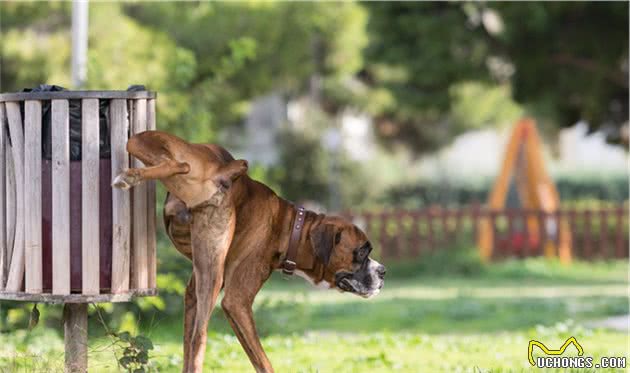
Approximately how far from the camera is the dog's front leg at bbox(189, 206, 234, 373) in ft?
19.2

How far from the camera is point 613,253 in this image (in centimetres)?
2442

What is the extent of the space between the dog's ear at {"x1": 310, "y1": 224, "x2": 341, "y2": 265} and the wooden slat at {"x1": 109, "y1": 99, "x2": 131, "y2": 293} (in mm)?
922

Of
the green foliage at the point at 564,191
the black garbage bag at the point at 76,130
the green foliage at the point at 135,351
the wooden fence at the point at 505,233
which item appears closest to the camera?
the black garbage bag at the point at 76,130

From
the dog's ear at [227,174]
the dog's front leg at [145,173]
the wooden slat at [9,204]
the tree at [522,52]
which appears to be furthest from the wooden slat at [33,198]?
the tree at [522,52]

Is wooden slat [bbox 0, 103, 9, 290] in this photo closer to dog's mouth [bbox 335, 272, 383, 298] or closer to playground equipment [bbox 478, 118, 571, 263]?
dog's mouth [bbox 335, 272, 383, 298]

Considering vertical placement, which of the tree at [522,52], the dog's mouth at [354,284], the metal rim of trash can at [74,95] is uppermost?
the tree at [522,52]

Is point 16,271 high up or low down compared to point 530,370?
up

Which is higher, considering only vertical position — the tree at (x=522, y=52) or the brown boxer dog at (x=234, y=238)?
the tree at (x=522, y=52)

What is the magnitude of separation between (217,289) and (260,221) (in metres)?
0.39

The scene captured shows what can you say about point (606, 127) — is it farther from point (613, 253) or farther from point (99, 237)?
point (99, 237)

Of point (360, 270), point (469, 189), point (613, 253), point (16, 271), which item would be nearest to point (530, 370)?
point (360, 270)

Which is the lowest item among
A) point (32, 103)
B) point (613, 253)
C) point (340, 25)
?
point (613, 253)

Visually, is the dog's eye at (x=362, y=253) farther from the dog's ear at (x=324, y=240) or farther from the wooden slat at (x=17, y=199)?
the wooden slat at (x=17, y=199)

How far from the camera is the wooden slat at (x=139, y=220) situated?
633 cm
